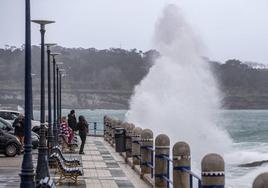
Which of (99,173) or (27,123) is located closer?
(27,123)

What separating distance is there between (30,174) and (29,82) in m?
1.74

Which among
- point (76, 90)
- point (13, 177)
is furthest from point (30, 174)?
point (76, 90)

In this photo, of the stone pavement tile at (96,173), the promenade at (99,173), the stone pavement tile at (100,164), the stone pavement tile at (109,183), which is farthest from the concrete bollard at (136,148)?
the stone pavement tile at (109,183)

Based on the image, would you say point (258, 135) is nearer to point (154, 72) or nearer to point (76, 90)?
point (154, 72)

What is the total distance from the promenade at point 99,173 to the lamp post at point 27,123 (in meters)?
6.09

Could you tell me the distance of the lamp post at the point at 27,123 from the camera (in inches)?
531

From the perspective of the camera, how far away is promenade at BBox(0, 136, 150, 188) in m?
20.1

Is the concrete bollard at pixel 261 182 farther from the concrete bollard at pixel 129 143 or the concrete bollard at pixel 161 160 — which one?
the concrete bollard at pixel 129 143

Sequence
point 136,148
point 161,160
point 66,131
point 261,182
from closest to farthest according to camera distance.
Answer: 1. point 261,182
2. point 161,160
3. point 136,148
4. point 66,131

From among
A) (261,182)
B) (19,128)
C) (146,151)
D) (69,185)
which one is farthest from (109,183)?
(19,128)

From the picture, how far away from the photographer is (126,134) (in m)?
30.0

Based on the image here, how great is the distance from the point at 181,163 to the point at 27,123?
3.10 metres

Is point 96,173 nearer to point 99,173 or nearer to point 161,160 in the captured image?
point 99,173

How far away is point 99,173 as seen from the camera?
23.3m
